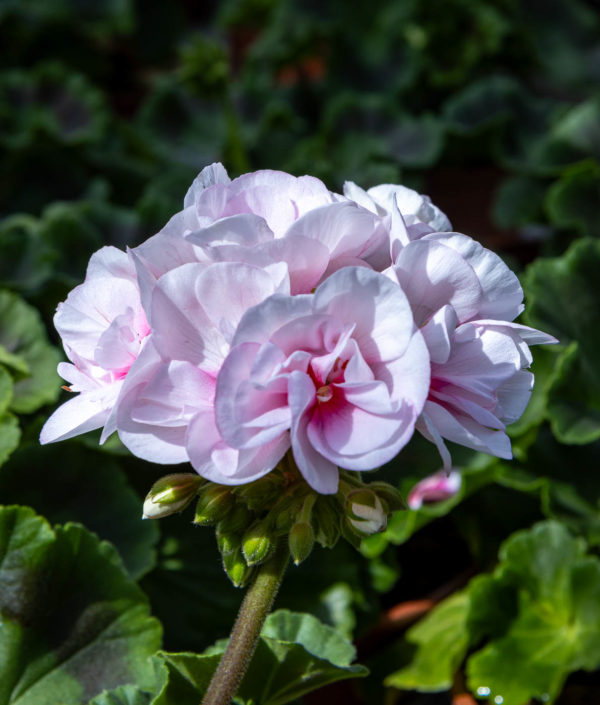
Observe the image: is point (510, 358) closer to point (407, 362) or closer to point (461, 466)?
point (407, 362)

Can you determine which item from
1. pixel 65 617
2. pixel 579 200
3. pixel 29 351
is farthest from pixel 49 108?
pixel 65 617

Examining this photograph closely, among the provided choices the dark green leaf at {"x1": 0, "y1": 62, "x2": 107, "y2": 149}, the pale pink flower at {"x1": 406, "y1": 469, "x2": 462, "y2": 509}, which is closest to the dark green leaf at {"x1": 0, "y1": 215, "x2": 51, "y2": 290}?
→ the dark green leaf at {"x1": 0, "y1": 62, "x2": 107, "y2": 149}

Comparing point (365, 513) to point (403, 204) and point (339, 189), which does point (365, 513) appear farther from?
point (339, 189)

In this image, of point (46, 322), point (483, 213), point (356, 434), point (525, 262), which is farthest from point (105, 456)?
point (483, 213)

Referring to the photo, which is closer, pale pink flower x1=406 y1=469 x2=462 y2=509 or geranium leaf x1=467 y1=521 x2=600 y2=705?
geranium leaf x1=467 y1=521 x2=600 y2=705

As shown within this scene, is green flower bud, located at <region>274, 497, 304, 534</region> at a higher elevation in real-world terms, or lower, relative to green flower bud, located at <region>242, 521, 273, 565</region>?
higher

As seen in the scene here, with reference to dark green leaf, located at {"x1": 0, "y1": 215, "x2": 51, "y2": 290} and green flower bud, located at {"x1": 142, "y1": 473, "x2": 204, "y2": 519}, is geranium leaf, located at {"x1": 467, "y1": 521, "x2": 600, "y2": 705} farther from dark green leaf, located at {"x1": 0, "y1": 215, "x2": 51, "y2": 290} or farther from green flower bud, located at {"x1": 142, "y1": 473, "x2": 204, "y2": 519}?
dark green leaf, located at {"x1": 0, "y1": 215, "x2": 51, "y2": 290}
